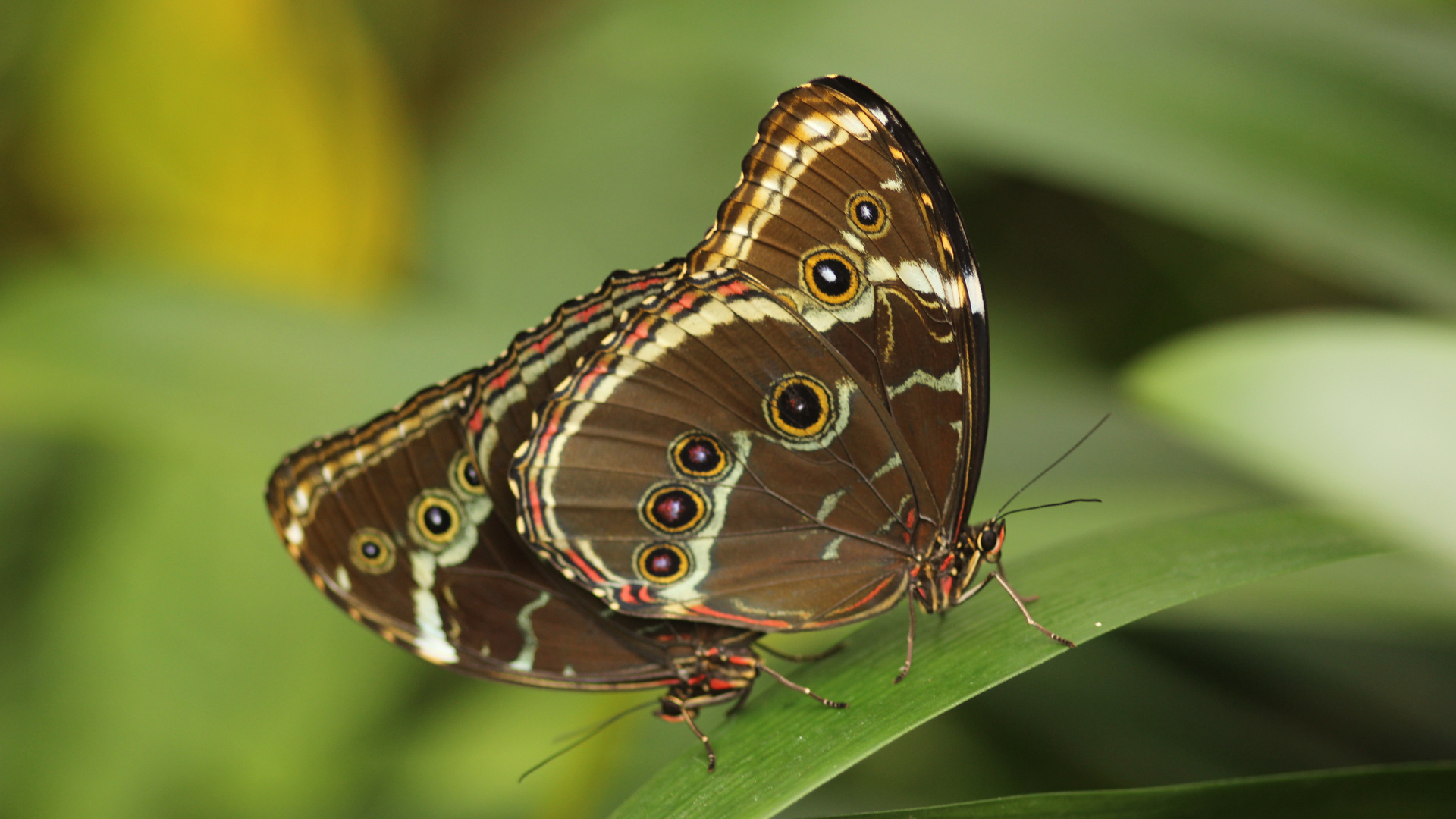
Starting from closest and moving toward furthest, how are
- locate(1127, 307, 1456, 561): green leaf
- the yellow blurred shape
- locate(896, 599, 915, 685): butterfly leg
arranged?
locate(1127, 307, 1456, 561): green leaf
locate(896, 599, 915, 685): butterfly leg
the yellow blurred shape

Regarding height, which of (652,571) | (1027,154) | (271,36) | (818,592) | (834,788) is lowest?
(834,788)

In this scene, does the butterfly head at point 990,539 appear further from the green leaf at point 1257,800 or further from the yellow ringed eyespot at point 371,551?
the yellow ringed eyespot at point 371,551

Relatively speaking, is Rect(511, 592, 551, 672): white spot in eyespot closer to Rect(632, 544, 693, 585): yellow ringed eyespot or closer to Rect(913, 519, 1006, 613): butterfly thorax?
Rect(632, 544, 693, 585): yellow ringed eyespot

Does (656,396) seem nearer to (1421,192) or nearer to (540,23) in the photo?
(1421,192)

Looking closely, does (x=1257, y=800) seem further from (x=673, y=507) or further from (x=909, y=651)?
(x=673, y=507)

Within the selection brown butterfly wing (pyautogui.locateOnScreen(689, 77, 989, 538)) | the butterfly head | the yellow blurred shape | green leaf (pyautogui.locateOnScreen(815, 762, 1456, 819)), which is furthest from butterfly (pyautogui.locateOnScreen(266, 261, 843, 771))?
the yellow blurred shape

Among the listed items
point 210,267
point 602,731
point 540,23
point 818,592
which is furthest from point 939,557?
point 540,23
